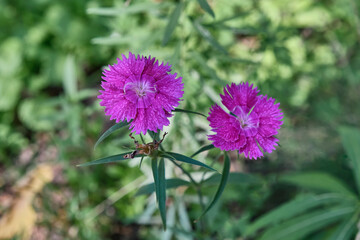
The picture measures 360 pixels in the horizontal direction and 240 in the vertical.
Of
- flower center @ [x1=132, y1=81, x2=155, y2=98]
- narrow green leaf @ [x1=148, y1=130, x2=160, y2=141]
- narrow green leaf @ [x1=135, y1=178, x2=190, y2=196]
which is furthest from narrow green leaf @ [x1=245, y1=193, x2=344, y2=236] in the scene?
flower center @ [x1=132, y1=81, x2=155, y2=98]

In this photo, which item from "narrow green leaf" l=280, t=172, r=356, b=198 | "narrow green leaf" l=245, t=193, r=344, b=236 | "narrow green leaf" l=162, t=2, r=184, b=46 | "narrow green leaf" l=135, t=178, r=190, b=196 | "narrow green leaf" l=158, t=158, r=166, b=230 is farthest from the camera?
"narrow green leaf" l=280, t=172, r=356, b=198

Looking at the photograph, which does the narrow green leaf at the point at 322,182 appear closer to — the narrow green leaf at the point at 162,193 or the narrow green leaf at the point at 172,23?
the narrow green leaf at the point at 172,23

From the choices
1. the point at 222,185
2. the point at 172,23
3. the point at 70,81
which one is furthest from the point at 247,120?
the point at 70,81

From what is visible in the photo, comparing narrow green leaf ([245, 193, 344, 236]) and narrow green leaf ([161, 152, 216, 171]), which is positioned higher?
narrow green leaf ([245, 193, 344, 236])

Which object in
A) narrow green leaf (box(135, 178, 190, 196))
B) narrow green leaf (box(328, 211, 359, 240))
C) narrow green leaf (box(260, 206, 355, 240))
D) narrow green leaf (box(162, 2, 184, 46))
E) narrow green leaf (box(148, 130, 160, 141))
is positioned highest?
narrow green leaf (box(162, 2, 184, 46))

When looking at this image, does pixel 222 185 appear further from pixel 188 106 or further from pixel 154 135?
pixel 188 106

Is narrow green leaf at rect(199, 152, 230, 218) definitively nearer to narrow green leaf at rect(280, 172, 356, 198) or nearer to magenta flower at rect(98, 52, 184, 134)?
magenta flower at rect(98, 52, 184, 134)
